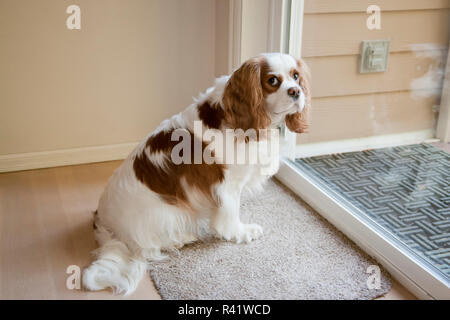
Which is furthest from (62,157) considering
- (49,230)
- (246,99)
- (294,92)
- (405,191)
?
(405,191)

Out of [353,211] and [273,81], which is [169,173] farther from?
[353,211]

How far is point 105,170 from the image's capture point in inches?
105

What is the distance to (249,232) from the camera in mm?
2027

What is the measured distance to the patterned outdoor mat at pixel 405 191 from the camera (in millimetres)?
1797

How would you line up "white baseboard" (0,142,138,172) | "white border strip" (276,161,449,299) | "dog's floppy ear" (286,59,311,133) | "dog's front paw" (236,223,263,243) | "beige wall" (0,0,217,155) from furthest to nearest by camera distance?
"white baseboard" (0,142,138,172) < "beige wall" (0,0,217,155) < "dog's front paw" (236,223,263,243) < "dog's floppy ear" (286,59,311,133) < "white border strip" (276,161,449,299)

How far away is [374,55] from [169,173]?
1035 millimetres

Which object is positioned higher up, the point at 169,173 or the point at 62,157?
the point at 169,173

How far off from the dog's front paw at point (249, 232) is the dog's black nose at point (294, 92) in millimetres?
635

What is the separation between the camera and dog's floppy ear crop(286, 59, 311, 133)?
1.77 metres

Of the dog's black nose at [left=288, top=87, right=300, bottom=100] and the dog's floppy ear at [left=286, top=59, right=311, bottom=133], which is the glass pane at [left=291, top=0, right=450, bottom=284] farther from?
the dog's black nose at [left=288, top=87, right=300, bottom=100]

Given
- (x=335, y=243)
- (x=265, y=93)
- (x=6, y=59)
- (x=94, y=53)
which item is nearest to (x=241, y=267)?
(x=335, y=243)

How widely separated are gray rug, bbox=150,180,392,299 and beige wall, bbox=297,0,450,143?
21.8 inches

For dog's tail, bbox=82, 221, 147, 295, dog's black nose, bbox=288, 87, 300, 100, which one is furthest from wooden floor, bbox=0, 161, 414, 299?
dog's black nose, bbox=288, 87, 300, 100

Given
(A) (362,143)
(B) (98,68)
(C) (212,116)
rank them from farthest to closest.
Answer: (B) (98,68) → (A) (362,143) → (C) (212,116)
